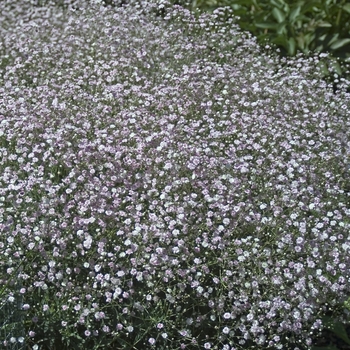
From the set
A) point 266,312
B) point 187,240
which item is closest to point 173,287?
point 187,240

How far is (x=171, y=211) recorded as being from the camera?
12.2ft

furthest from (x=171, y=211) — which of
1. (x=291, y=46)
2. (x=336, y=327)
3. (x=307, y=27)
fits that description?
(x=307, y=27)

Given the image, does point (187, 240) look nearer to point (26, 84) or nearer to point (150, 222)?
point (150, 222)

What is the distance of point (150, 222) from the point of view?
145 inches

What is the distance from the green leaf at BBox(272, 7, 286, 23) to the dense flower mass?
1384 mm

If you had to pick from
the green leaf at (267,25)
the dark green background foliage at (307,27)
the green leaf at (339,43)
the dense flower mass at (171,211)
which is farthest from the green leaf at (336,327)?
the green leaf at (267,25)

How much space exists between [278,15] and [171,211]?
3166mm

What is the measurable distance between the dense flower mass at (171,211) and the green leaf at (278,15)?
138 centimetres

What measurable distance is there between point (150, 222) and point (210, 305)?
517mm

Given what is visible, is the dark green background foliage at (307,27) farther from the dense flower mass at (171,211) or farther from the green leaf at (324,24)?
the dense flower mass at (171,211)

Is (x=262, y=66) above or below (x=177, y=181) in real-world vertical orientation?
below

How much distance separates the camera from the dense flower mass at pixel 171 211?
3.48 m

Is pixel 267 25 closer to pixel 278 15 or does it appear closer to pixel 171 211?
Result: pixel 278 15

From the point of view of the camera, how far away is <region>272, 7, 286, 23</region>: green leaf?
6.33 metres
